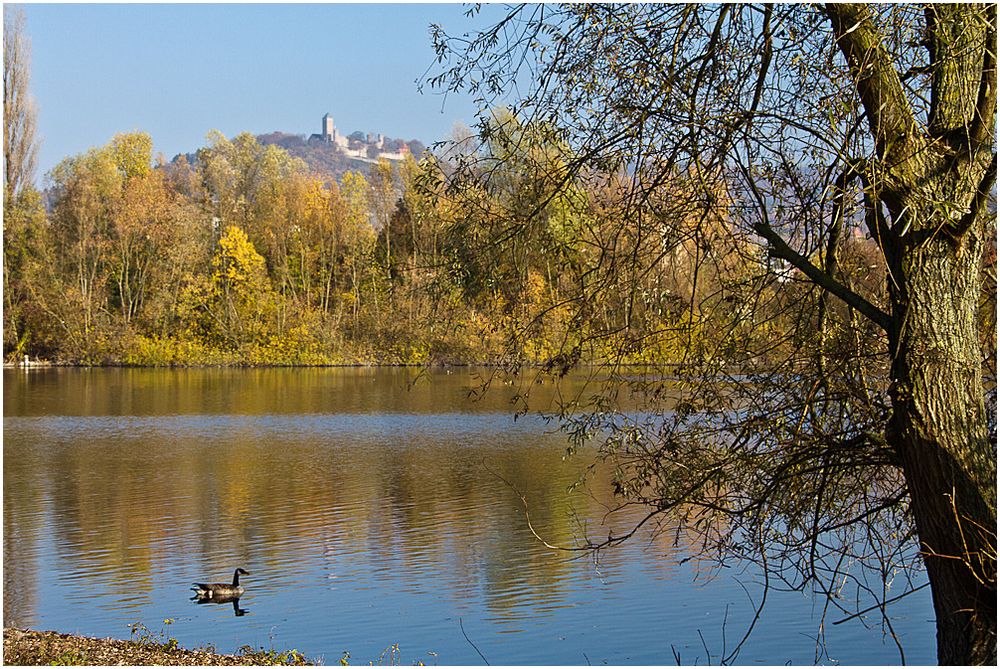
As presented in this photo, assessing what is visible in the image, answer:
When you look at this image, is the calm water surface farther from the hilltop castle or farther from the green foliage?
the hilltop castle

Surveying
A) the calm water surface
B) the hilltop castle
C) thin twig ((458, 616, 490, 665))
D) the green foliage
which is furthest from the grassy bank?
the hilltop castle

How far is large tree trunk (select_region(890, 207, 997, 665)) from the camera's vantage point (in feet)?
12.3

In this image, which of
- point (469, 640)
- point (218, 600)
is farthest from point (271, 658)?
point (218, 600)

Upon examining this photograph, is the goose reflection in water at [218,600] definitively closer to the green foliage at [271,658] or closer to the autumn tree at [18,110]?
the green foliage at [271,658]

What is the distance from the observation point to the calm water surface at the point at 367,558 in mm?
7074

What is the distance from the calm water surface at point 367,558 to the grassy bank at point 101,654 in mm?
958

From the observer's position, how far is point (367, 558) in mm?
9211

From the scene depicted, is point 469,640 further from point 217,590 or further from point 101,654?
point 101,654

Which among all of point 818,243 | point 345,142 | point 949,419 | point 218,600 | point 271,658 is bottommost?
point 218,600

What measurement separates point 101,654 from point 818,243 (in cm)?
377

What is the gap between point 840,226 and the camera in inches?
164

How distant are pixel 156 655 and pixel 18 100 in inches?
1271

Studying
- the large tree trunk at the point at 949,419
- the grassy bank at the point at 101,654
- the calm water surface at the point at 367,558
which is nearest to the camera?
the large tree trunk at the point at 949,419

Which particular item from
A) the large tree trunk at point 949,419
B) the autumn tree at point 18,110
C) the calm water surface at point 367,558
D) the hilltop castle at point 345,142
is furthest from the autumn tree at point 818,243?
the hilltop castle at point 345,142
